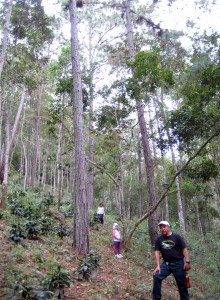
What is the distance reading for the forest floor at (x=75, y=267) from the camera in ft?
15.7

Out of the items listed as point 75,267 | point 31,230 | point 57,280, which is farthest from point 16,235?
point 57,280

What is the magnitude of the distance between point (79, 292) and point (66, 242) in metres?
3.97

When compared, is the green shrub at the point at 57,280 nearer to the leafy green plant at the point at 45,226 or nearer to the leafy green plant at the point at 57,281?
the leafy green plant at the point at 57,281

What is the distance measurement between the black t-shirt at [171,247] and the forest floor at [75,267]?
4.13 ft

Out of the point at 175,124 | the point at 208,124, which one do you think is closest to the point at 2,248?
the point at 175,124

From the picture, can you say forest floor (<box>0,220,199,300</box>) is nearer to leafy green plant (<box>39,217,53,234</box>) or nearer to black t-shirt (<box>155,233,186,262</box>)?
leafy green plant (<box>39,217,53,234</box>)

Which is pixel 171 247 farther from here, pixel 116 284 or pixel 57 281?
pixel 57 281

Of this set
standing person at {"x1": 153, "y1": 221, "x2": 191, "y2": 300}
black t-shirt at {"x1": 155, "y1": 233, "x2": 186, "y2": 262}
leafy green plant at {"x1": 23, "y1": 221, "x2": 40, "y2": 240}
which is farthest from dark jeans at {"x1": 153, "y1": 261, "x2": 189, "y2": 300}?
leafy green plant at {"x1": 23, "y1": 221, "x2": 40, "y2": 240}

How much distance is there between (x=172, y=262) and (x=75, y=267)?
8.34 ft

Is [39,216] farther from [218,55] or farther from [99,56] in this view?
[99,56]

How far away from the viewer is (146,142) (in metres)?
11.0

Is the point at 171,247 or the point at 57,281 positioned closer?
the point at 57,281

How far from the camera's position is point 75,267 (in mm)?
6297

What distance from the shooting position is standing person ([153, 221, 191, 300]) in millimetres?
4629
